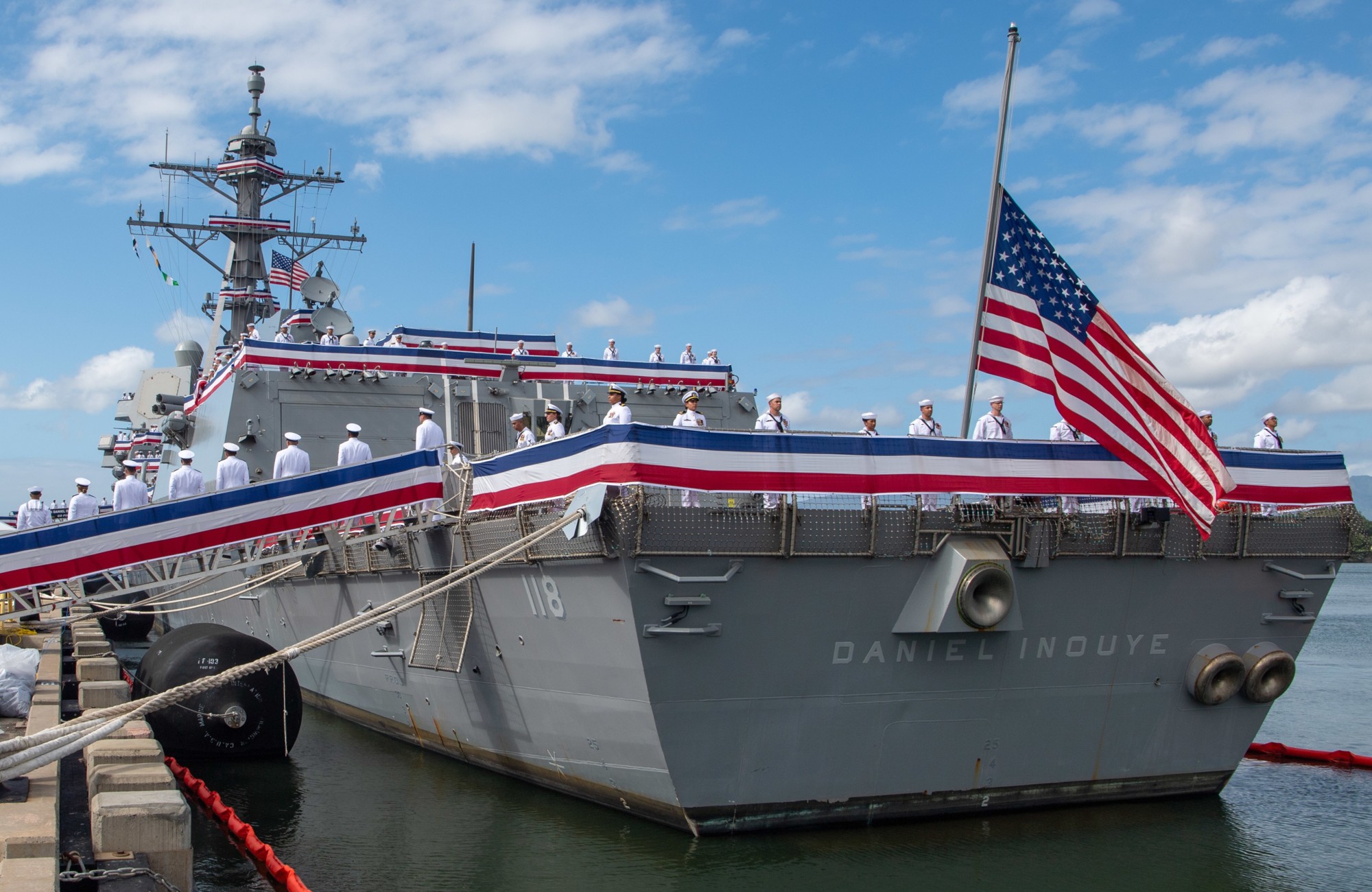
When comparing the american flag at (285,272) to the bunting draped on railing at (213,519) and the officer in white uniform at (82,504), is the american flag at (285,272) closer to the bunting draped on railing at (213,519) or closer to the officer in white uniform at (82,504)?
the officer in white uniform at (82,504)

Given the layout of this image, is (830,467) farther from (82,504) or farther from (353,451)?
(82,504)

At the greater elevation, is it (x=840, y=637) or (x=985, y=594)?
(x=985, y=594)

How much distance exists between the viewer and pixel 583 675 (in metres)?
9.89

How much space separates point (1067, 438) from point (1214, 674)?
2.53 meters

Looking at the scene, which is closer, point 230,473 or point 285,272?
point 230,473

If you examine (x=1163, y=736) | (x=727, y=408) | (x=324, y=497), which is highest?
(x=727, y=408)

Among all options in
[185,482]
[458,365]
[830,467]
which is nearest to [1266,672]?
[830,467]

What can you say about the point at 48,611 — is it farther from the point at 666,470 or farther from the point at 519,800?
the point at 666,470

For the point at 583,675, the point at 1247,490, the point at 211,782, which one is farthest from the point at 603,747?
the point at 1247,490

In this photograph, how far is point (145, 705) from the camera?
25.7 feet

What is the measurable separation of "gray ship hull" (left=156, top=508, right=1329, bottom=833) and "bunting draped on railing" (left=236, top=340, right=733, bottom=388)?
5.59 meters

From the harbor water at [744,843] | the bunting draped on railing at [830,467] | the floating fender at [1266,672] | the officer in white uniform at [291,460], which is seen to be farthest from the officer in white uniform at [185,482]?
the floating fender at [1266,672]

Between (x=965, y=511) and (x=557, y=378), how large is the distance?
9369 millimetres

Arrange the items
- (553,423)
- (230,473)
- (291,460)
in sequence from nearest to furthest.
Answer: (553,423)
(291,460)
(230,473)
